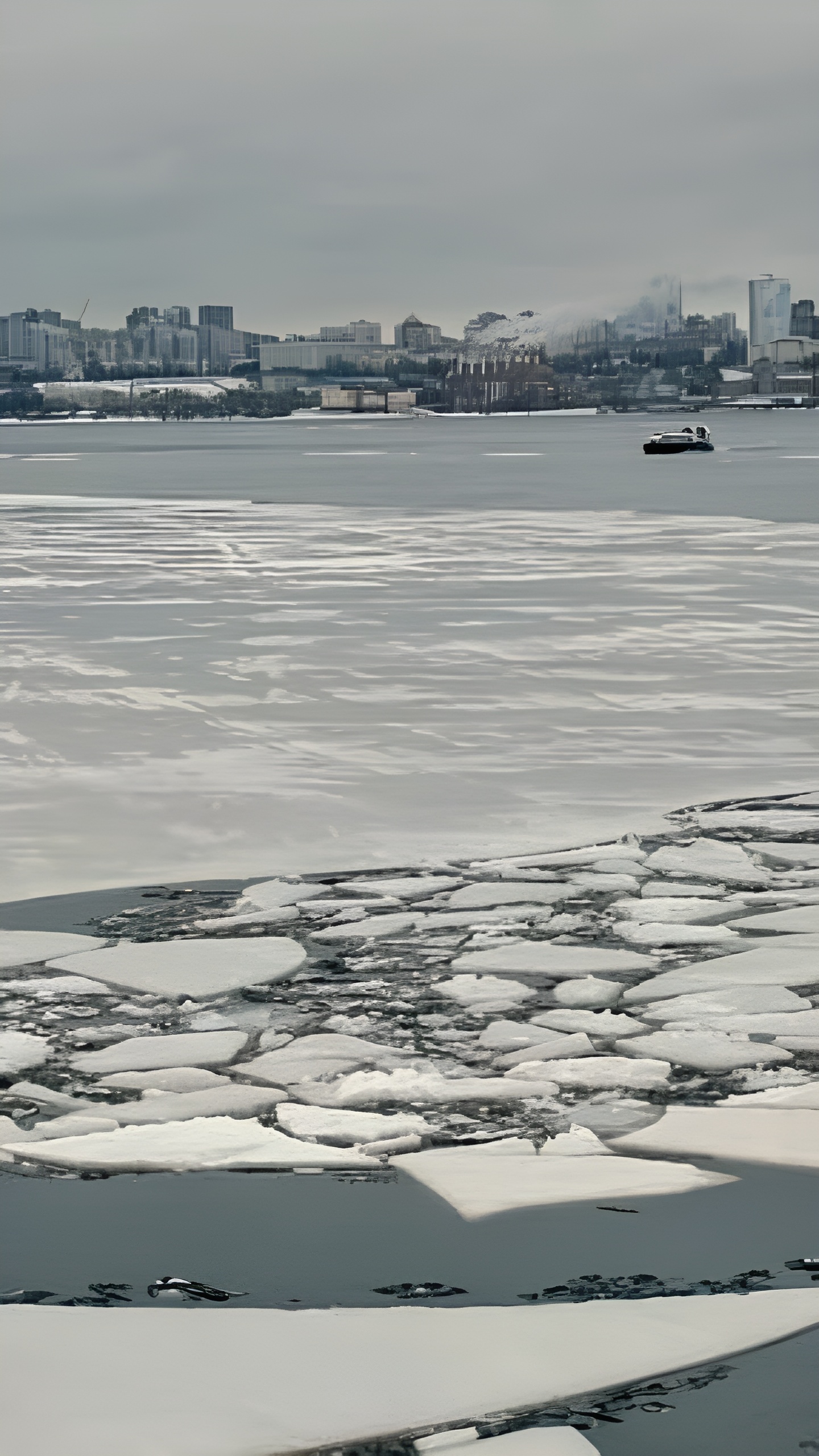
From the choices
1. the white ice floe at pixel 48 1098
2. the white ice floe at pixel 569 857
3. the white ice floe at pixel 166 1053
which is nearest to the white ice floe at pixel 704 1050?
the white ice floe at pixel 166 1053

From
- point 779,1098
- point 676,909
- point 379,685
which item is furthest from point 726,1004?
point 379,685

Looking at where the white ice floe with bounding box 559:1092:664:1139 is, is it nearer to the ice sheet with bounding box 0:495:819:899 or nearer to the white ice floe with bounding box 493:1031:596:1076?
the white ice floe with bounding box 493:1031:596:1076

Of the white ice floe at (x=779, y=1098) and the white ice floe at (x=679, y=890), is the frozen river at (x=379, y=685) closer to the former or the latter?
the white ice floe at (x=679, y=890)

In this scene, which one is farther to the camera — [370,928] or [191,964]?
[370,928]

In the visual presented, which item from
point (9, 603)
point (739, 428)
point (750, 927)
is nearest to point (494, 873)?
point (750, 927)

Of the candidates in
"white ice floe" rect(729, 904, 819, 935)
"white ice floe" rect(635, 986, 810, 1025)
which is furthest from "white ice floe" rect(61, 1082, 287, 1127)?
"white ice floe" rect(729, 904, 819, 935)

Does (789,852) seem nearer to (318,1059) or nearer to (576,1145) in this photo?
(318,1059)
